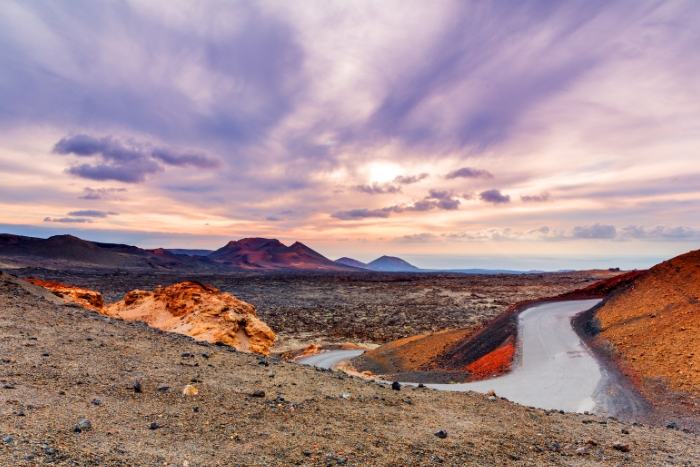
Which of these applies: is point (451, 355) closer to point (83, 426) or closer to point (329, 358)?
point (329, 358)

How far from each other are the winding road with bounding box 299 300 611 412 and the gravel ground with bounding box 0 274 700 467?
4.65m

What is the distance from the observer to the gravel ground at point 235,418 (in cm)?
480

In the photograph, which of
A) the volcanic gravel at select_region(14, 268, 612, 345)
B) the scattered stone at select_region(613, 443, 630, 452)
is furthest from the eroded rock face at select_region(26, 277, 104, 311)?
the scattered stone at select_region(613, 443, 630, 452)

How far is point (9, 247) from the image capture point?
150 meters

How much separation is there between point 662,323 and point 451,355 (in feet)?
36.6

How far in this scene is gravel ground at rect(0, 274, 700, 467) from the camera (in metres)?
4.80

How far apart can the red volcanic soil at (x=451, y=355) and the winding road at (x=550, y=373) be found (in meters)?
0.84

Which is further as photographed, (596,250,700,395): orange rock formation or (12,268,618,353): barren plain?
(12,268,618,353): barren plain

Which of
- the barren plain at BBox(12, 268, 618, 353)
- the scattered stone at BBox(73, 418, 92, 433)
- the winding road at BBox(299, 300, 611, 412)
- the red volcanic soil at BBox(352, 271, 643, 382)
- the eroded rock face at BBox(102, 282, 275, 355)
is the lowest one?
the barren plain at BBox(12, 268, 618, 353)

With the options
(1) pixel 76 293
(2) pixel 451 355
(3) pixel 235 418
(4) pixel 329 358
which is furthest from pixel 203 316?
(2) pixel 451 355

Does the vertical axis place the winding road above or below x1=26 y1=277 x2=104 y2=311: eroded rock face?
below

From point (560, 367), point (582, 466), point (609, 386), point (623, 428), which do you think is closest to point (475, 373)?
point (560, 367)

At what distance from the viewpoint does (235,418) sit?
603cm

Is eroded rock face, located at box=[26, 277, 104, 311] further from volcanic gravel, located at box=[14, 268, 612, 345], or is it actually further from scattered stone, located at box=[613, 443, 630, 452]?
scattered stone, located at box=[613, 443, 630, 452]
